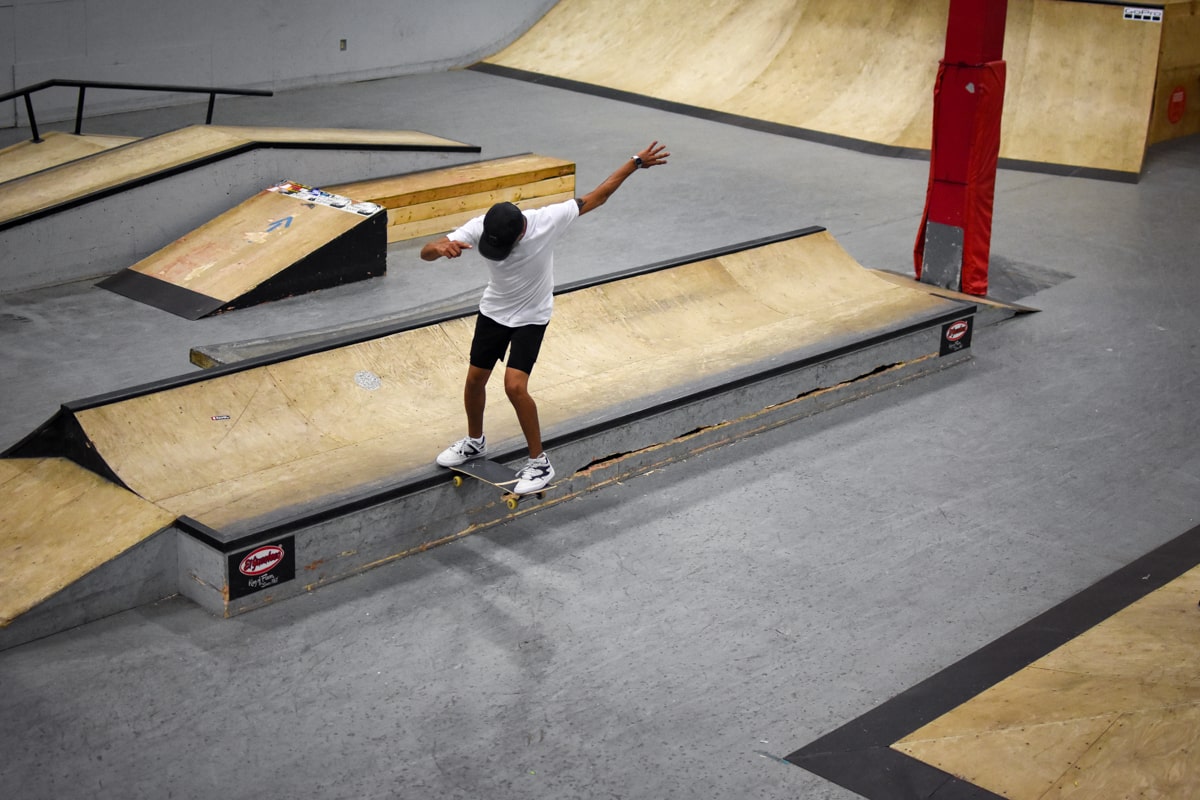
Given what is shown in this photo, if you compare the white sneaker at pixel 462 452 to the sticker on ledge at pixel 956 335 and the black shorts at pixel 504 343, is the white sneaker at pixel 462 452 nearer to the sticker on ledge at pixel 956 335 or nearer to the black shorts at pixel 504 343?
the black shorts at pixel 504 343

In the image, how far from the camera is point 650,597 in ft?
18.2

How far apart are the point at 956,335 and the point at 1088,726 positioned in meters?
4.30

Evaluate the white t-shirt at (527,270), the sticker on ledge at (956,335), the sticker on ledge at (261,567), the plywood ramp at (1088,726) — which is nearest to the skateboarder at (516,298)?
the white t-shirt at (527,270)

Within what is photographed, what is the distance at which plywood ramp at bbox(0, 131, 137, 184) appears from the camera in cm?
1092

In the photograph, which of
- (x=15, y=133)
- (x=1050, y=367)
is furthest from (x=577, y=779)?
(x=15, y=133)

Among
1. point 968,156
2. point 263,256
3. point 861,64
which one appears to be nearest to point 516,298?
point 263,256

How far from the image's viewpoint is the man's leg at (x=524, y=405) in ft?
18.5

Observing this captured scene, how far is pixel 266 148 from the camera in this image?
10.1 meters

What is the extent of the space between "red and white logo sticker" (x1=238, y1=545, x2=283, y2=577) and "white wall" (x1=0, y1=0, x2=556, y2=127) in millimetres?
10030

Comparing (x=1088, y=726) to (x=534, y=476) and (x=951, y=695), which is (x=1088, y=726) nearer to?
(x=951, y=695)

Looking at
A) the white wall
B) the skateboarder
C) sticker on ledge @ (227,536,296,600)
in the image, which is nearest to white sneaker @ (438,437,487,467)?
the skateboarder

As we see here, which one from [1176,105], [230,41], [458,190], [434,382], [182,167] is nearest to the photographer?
[434,382]

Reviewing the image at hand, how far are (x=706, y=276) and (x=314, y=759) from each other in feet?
15.7

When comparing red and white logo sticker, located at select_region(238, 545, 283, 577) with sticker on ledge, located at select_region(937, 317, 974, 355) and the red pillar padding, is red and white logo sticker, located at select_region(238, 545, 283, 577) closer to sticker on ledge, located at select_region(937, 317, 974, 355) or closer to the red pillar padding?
sticker on ledge, located at select_region(937, 317, 974, 355)
